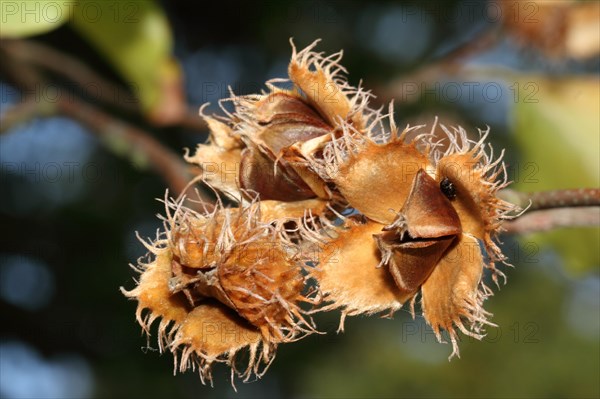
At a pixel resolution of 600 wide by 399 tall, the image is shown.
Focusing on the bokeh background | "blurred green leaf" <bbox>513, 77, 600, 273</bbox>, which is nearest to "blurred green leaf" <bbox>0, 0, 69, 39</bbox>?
the bokeh background

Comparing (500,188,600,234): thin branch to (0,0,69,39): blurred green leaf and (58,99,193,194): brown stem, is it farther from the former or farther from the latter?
(58,99,193,194): brown stem

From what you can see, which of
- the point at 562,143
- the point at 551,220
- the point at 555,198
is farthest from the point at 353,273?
the point at 562,143

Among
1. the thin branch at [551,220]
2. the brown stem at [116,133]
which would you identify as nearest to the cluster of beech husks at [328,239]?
the thin branch at [551,220]

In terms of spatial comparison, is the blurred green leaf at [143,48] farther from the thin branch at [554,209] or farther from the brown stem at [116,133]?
the thin branch at [554,209]

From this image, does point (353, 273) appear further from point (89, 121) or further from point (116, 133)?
point (89, 121)

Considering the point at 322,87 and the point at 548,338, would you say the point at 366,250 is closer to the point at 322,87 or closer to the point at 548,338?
the point at 322,87

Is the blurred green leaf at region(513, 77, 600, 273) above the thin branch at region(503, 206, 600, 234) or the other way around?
the other way around

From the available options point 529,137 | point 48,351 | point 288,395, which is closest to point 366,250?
point 529,137
